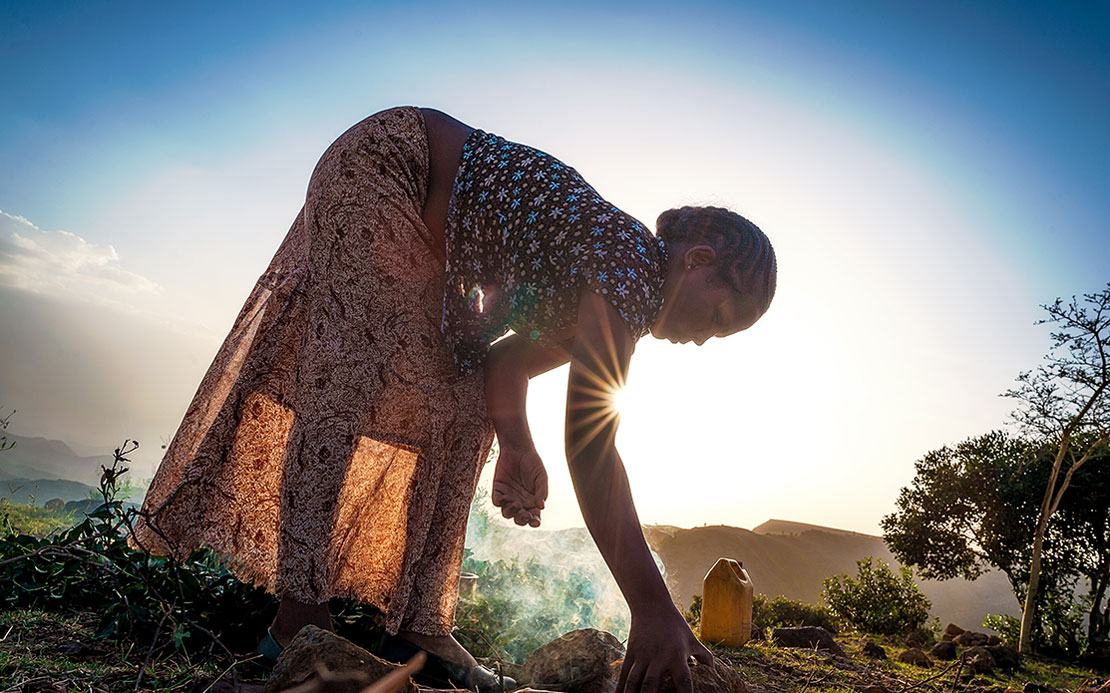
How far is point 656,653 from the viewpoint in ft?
4.20

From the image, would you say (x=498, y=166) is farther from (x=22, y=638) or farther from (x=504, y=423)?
(x=22, y=638)

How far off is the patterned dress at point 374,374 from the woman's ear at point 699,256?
0.09m

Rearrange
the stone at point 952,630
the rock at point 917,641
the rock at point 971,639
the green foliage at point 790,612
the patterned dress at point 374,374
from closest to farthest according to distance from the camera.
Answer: the patterned dress at point 374,374 < the rock at point 917,641 < the rock at point 971,639 < the green foliage at point 790,612 < the stone at point 952,630

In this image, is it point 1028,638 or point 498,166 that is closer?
point 498,166

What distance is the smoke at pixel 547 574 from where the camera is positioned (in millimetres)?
3953

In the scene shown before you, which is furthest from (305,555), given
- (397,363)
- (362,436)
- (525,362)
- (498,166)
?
(498,166)

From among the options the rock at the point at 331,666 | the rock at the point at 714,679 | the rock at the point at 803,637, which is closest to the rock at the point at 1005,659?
the rock at the point at 803,637

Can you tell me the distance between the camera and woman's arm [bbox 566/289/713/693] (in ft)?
4.22

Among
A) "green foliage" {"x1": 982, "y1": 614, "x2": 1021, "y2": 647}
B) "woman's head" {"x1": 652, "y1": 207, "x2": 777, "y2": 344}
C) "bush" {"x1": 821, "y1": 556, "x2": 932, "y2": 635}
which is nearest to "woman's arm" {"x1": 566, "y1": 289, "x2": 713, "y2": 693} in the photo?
"woman's head" {"x1": 652, "y1": 207, "x2": 777, "y2": 344}

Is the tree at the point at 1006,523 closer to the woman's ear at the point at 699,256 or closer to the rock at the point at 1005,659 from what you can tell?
the rock at the point at 1005,659

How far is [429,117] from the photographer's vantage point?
2.29 meters

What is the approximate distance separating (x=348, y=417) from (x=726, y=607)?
18.5 ft

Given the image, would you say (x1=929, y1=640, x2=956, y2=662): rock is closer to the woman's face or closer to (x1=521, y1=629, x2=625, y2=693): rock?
(x1=521, y1=629, x2=625, y2=693): rock

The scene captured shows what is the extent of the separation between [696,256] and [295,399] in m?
1.39
